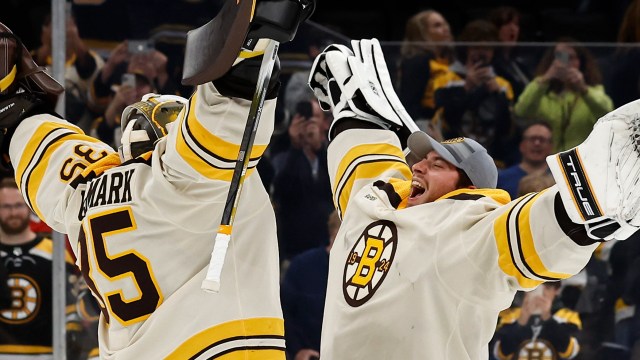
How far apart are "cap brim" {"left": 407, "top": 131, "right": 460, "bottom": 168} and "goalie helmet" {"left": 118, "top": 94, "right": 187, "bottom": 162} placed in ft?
1.71

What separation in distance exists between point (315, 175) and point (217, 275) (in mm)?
2046

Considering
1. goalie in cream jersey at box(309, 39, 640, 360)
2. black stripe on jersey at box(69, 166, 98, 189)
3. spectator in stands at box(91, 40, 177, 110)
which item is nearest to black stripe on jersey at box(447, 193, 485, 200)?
goalie in cream jersey at box(309, 39, 640, 360)

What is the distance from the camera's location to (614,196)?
7.36 feet

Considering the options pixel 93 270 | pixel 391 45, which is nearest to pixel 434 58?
pixel 391 45

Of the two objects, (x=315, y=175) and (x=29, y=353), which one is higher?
(x=315, y=175)

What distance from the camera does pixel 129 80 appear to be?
158 inches

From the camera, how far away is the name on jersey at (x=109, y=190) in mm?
2912

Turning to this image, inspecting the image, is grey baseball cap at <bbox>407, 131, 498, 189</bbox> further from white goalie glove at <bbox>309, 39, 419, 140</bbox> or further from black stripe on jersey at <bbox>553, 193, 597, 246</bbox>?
black stripe on jersey at <bbox>553, 193, 597, 246</bbox>

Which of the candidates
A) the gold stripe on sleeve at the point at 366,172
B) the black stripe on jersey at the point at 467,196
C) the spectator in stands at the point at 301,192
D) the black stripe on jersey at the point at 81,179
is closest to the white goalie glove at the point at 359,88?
the gold stripe on sleeve at the point at 366,172

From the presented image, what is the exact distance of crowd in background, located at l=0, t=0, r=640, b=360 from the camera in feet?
14.4

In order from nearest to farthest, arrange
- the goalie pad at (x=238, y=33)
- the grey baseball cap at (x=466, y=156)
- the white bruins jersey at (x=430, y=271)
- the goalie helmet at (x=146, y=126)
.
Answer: the goalie pad at (x=238, y=33)
the white bruins jersey at (x=430, y=271)
the grey baseball cap at (x=466, y=156)
the goalie helmet at (x=146, y=126)

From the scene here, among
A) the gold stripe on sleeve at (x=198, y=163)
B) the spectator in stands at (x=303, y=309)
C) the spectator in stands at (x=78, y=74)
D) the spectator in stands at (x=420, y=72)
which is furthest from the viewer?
the spectator in stands at (x=420, y=72)

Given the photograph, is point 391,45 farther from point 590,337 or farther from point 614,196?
point 614,196

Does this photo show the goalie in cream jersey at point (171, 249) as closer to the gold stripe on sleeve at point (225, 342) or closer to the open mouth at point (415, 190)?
the gold stripe on sleeve at point (225, 342)
